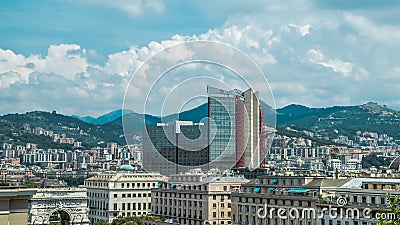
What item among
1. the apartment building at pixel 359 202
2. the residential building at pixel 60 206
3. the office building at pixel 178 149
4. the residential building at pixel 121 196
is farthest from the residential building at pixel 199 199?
the office building at pixel 178 149

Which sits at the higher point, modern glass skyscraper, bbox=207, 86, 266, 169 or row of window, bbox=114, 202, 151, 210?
modern glass skyscraper, bbox=207, 86, 266, 169

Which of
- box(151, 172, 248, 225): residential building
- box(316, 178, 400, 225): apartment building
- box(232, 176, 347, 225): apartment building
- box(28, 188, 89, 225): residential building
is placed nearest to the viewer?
box(316, 178, 400, 225): apartment building

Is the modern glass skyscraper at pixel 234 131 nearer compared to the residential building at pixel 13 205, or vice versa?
the residential building at pixel 13 205

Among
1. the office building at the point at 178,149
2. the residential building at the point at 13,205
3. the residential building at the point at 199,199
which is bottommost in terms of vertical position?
the residential building at the point at 199,199

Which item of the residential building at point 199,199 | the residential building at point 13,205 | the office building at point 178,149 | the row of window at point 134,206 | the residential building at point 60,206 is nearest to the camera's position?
the residential building at point 13,205

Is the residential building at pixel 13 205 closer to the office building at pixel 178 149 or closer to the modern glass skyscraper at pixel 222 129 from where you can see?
the office building at pixel 178 149

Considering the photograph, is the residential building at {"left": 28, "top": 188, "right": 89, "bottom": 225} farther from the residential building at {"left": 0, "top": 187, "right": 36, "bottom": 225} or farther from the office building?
the residential building at {"left": 0, "top": 187, "right": 36, "bottom": 225}

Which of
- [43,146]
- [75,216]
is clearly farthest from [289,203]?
[43,146]

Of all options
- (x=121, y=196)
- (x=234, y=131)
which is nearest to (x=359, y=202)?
(x=121, y=196)

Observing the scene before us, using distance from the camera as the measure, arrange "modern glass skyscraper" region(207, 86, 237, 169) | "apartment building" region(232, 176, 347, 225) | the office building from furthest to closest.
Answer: "modern glass skyscraper" region(207, 86, 237, 169)
the office building
"apartment building" region(232, 176, 347, 225)

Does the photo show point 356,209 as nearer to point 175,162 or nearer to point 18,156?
point 175,162

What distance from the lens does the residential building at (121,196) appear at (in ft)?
219

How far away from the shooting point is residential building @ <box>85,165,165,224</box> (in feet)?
219

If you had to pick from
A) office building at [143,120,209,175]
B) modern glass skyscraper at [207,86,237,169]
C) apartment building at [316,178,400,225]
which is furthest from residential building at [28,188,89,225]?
apartment building at [316,178,400,225]
